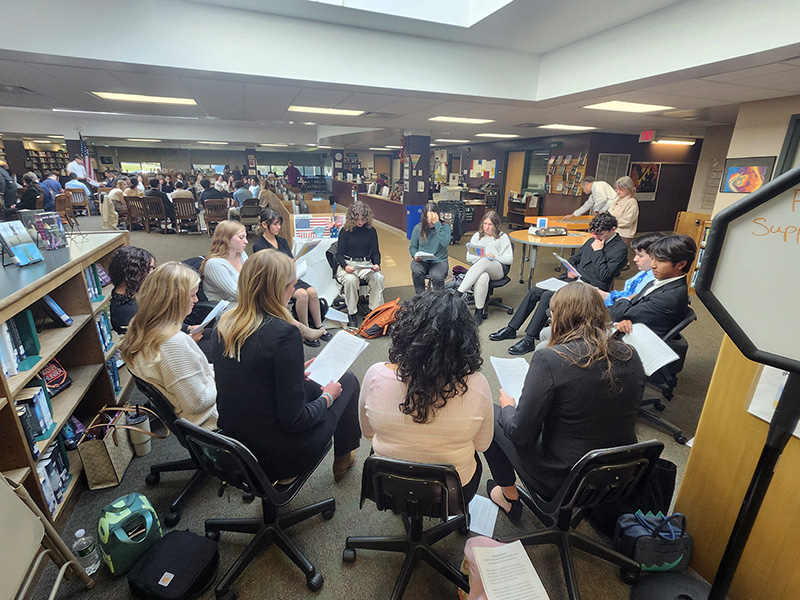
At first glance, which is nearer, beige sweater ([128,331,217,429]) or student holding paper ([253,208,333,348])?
beige sweater ([128,331,217,429])

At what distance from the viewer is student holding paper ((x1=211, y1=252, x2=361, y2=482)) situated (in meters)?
1.41

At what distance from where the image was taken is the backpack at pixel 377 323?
3848 mm

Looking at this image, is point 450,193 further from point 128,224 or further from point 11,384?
point 11,384

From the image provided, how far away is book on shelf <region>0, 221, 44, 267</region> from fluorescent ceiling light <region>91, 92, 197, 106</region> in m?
3.38

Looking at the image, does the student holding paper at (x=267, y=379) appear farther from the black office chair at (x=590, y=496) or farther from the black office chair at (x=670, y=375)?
the black office chair at (x=670, y=375)

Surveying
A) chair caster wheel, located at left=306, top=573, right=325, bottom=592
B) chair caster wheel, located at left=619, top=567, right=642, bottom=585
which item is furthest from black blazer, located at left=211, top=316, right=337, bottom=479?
chair caster wheel, located at left=619, top=567, right=642, bottom=585

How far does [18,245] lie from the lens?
195 centimetres

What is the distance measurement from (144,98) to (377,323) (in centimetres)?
433

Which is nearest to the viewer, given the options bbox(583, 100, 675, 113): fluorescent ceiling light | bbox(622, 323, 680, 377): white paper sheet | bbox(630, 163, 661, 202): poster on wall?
bbox(622, 323, 680, 377): white paper sheet

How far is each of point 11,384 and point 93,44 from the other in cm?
248

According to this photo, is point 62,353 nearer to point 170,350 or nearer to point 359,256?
point 170,350

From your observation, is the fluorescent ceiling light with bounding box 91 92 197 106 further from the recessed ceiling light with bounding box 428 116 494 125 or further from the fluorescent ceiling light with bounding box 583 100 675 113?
the fluorescent ceiling light with bounding box 583 100 675 113

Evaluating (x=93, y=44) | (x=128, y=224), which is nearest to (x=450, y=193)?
(x=93, y=44)

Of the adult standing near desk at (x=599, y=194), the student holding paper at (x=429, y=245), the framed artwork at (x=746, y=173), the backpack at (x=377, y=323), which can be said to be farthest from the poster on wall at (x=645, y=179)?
the backpack at (x=377, y=323)
